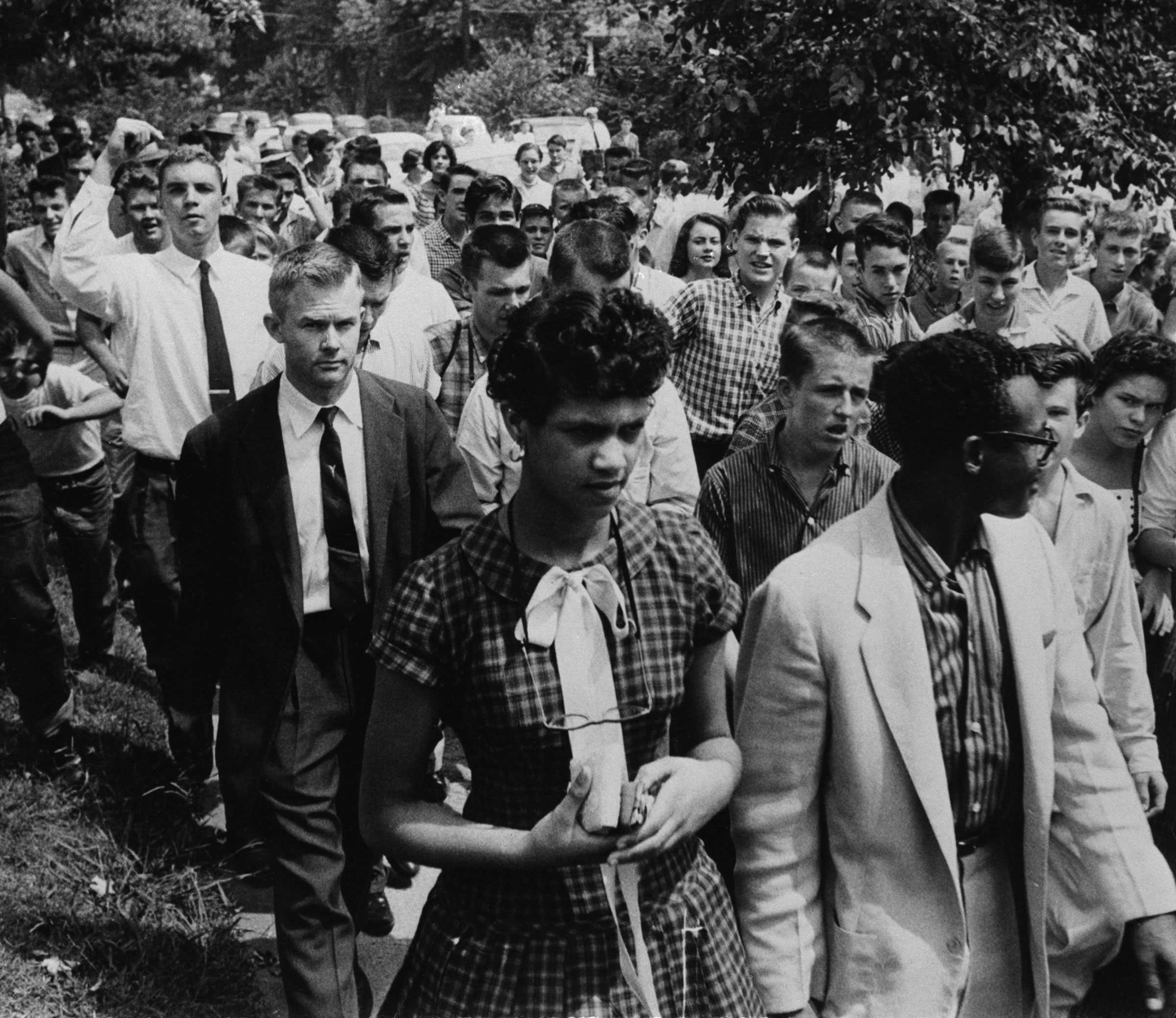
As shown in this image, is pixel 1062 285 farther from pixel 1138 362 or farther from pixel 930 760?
pixel 930 760

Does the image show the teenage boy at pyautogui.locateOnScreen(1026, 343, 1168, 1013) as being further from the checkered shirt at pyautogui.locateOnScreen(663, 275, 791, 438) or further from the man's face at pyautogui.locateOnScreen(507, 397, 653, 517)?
the checkered shirt at pyautogui.locateOnScreen(663, 275, 791, 438)

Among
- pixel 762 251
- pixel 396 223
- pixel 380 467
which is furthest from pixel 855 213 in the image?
pixel 380 467

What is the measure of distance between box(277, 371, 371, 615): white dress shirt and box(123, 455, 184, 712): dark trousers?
6.07 feet

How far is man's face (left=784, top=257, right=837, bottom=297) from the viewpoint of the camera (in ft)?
24.6

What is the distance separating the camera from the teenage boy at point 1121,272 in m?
8.94

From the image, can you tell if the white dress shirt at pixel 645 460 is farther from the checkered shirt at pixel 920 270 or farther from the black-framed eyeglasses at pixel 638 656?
the checkered shirt at pixel 920 270

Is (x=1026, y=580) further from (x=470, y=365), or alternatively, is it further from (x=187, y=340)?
(x=187, y=340)

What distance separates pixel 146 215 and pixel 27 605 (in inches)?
105

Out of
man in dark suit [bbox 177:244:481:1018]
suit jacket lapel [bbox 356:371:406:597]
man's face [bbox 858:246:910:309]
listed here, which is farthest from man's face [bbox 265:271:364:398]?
man's face [bbox 858:246:910:309]

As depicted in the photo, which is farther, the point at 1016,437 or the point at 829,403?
the point at 829,403

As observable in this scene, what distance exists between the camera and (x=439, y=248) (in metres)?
9.65

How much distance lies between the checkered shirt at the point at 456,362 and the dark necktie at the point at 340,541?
1634 millimetres

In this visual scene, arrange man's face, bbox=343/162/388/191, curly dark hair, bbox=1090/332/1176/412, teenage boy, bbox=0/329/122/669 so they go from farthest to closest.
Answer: man's face, bbox=343/162/388/191 → teenage boy, bbox=0/329/122/669 → curly dark hair, bbox=1090/332/1176/412

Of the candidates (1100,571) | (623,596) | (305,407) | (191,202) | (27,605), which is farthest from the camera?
(191,202)
